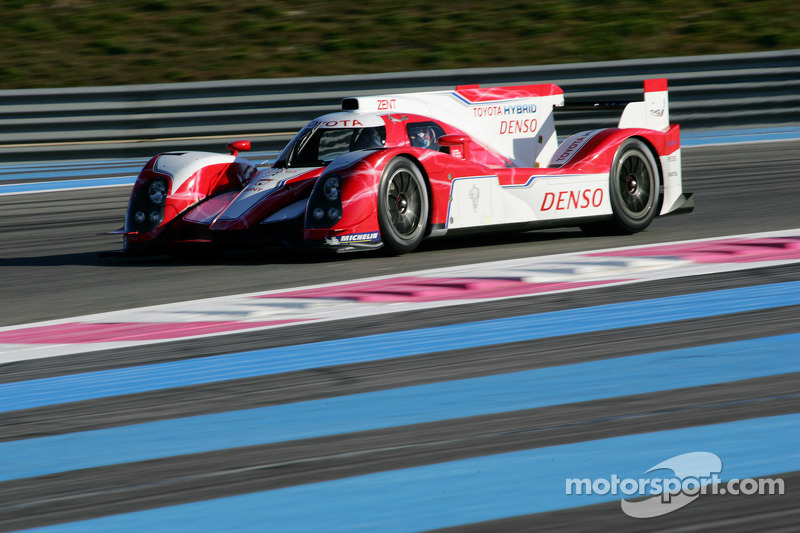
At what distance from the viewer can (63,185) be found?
12.8 meters

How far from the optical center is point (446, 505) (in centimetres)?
292

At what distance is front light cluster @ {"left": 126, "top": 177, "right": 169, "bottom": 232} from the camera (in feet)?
25.3

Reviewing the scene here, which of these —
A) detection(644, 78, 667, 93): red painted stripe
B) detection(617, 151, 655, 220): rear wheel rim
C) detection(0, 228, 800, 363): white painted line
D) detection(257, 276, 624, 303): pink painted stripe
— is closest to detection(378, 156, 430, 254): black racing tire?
detection(0, 228, 800, 363): white painted line

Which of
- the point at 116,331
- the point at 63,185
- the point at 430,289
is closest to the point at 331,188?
the point at 430,289

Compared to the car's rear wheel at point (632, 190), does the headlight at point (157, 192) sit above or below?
above

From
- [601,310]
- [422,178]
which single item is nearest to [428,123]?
[422,178]

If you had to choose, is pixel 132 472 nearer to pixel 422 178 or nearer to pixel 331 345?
pixel 331 345

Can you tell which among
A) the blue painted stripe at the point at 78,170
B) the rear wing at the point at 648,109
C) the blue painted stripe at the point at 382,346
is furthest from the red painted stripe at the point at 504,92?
the blue painted stripe at the point at 78,170

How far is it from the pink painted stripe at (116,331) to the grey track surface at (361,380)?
230mm

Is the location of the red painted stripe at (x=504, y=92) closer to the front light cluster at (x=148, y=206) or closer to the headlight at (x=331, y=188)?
the headlight at (x=331, y=188)

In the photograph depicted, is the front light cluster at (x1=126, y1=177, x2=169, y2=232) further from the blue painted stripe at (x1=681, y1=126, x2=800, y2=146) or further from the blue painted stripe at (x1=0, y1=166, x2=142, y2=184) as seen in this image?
the blue painted stripe at (x1=681, y1=126, x2=800, y2=146)

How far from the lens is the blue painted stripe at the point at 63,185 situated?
41.3 feet

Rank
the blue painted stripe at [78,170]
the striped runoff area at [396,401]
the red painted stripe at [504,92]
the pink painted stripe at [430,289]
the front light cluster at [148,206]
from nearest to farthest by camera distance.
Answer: the striped runoff area at [396,401] → the pink painted stripe at [430,289] → the front light cluster at [148,206] → the red painted stripe at [504,92] → the blue painted stripe at [78,170]

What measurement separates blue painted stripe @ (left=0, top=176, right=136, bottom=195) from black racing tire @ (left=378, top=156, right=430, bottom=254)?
641cm
